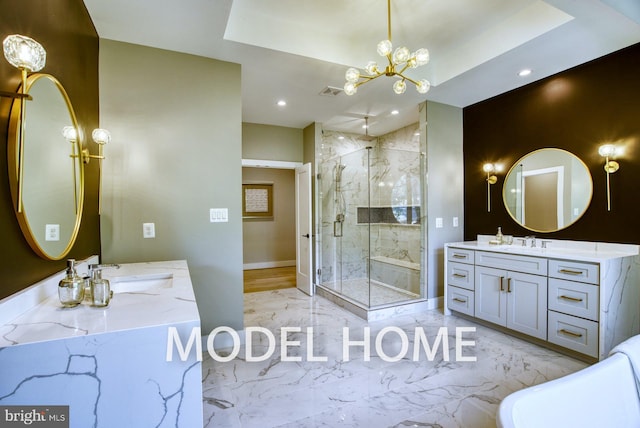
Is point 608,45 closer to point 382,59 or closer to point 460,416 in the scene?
point 382,59

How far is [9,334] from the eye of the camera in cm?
97

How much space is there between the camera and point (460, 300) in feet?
11.1

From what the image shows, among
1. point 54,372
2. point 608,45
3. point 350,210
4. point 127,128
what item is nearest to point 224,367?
point 54,372

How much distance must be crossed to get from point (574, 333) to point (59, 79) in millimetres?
3943

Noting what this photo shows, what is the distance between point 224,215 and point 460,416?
2.31 metres

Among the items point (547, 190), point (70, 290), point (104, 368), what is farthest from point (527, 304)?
point (70, 290)

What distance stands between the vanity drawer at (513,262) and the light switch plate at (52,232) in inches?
136

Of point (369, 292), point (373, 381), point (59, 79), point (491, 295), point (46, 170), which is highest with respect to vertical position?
point (59, 79)

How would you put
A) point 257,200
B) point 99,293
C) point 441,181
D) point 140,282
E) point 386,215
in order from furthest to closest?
point 257,200 < point 386,215 < point 441,181 < point 140,282 < point 99,293

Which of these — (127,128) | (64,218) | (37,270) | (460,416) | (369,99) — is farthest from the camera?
(369,99)

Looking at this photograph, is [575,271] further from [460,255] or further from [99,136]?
[99,136]

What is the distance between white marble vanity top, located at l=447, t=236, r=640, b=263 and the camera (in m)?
2.43

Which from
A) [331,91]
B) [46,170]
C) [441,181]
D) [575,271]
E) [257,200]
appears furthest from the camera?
[257,200]

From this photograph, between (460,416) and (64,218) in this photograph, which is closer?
(64,218)
